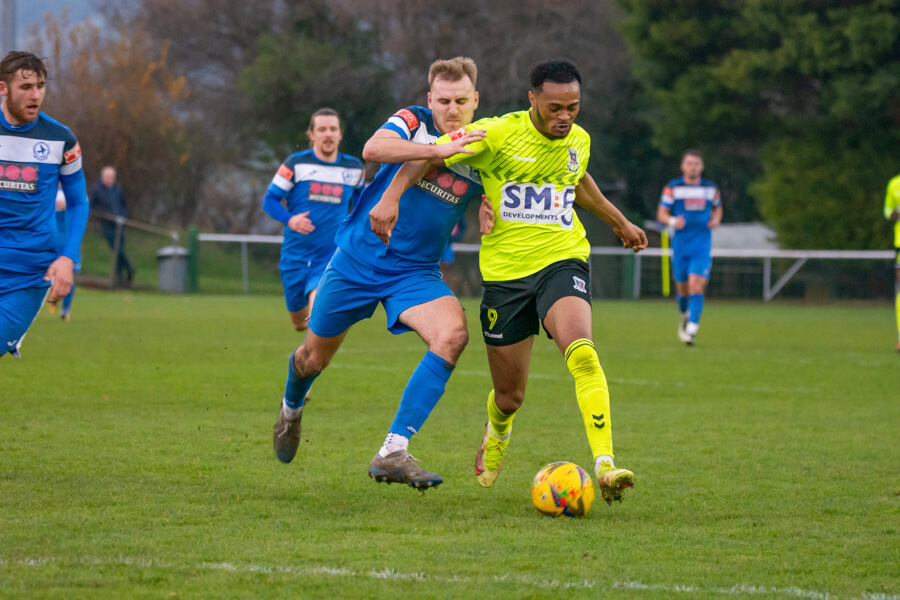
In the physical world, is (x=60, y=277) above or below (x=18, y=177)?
below

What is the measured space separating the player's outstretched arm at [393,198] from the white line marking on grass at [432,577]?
1749 mm

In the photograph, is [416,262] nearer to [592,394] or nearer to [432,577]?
[592,394]

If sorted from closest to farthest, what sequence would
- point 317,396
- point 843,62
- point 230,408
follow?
point 230,408, point 317,396, point 843,62

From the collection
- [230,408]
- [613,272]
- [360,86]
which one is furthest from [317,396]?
[360,86]

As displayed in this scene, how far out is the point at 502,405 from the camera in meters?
5.87

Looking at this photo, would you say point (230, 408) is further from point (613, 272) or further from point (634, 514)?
point (613, 272)

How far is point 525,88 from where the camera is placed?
118 ft

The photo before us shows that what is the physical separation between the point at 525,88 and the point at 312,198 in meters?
26.4

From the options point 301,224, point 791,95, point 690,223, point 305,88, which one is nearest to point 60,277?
point 301,224

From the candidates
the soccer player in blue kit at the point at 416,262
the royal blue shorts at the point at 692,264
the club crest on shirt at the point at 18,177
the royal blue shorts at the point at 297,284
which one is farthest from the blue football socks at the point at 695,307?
the club crest on shirt at the point at 18,177

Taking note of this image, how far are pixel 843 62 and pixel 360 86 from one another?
14.9m

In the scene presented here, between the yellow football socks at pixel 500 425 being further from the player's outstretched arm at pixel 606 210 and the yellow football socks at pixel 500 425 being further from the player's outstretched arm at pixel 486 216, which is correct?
the player's outstretched arm at pixel 606 210

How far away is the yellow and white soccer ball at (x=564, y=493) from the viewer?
5047mm

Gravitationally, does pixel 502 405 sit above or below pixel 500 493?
above
